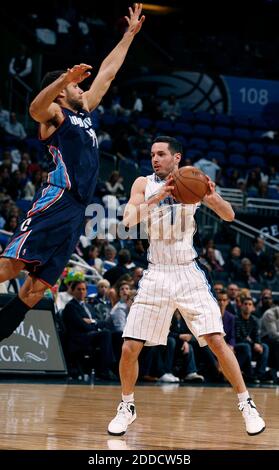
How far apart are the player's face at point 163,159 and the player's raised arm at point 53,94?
0.78m

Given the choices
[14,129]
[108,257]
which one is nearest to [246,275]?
[108,257]

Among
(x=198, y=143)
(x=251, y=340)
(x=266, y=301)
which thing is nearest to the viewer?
(x=251, y=340)

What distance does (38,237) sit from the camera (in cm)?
631

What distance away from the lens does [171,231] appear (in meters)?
6.79

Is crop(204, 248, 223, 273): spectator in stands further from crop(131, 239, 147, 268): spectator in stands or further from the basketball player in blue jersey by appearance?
the basketball player in blue jersey

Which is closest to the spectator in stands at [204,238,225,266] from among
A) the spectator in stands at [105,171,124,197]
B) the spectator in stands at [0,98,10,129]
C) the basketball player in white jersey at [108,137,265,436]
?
the spectator in stands at [105,171,124,197]

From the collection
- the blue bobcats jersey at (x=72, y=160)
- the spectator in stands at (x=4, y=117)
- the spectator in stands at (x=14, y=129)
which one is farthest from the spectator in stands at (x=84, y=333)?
the spectator in stands at (x=4, y=117)

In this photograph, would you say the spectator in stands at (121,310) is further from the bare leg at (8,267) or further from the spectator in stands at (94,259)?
the bare leg at (8,267)

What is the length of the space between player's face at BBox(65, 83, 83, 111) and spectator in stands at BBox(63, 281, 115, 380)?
257 inches

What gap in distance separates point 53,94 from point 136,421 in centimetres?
294

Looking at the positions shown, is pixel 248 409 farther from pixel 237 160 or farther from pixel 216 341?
pixel 237 160

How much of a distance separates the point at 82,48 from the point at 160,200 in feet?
62.8

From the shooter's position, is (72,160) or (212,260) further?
(212,260)

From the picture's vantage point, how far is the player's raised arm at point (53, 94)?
6.03 m
